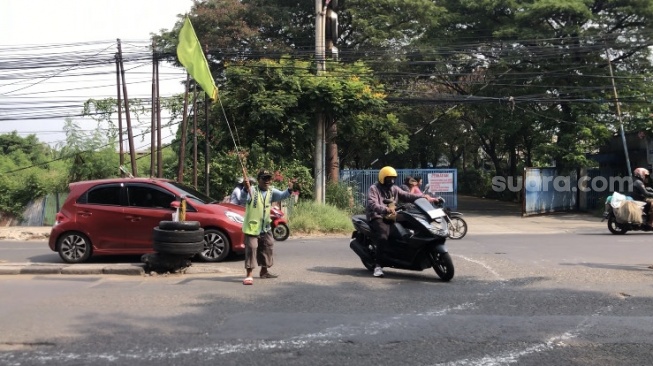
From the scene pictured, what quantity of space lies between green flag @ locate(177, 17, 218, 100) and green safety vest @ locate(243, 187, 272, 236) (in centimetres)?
228

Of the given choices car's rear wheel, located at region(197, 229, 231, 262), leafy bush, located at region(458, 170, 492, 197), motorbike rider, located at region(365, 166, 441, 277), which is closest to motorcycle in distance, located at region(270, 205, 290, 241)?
car's rear wheel, located at region(197, 229, 231, 262)

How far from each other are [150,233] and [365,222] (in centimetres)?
385

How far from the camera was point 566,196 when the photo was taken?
2675cm

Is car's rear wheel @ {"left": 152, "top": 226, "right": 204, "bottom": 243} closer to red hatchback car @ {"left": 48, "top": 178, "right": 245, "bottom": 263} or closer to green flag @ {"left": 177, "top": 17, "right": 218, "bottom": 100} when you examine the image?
red hatchback car @ {"left": 48, "top": 178, "right": 245, "bottom": 263}

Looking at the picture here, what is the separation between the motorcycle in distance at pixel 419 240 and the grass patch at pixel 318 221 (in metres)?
7.95

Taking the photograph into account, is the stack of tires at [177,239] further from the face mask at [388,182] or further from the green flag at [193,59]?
the face mask at [388,182]

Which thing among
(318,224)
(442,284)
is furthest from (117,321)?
(318,224)

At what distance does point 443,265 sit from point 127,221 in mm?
5416

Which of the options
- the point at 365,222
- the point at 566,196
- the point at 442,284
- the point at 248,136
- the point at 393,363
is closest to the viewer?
the point at 393,363

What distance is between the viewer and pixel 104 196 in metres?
9.86

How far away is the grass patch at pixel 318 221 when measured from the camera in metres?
16.2

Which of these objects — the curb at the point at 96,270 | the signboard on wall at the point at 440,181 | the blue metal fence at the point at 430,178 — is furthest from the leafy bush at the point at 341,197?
the curb at the point at 96,270

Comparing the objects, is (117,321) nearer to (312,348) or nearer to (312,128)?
(312,348)

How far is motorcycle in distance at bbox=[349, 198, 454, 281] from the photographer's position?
25.1ft
